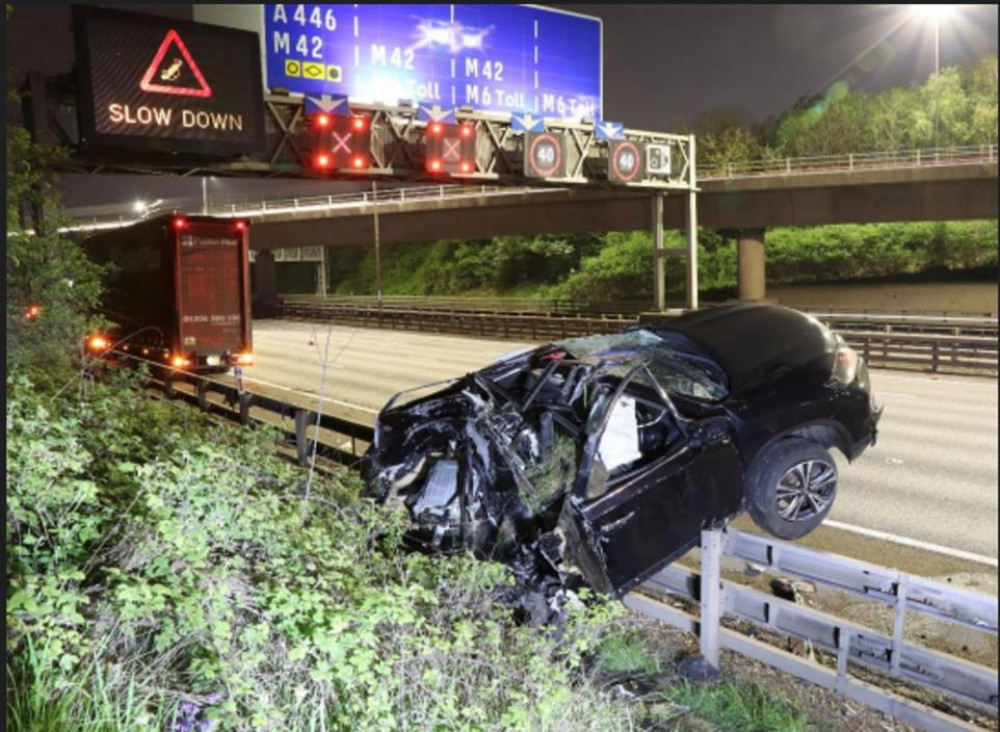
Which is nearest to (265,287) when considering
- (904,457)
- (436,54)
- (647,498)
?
(436,54)

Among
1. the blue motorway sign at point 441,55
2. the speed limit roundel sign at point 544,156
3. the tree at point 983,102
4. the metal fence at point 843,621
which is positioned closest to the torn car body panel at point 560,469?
the metal fence at point 843,621

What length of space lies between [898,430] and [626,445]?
7866 millimetres

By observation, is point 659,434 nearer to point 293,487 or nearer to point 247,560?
point 293,487

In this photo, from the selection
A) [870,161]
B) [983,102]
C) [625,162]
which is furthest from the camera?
[983,102]

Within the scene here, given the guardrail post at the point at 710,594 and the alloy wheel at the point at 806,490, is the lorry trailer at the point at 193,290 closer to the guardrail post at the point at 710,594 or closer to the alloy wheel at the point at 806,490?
the alloy wheel at the point at 806,490

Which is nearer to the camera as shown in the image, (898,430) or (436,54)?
(898,430)

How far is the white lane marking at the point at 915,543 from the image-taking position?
7.07 meters

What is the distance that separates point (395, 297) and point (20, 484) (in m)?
27.9

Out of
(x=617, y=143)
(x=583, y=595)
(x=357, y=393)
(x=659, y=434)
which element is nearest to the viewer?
(x=583, y=595)

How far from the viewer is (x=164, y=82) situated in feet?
44.8

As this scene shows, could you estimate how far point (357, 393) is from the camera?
17.0m

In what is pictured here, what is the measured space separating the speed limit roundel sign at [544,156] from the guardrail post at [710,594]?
50.6 feet

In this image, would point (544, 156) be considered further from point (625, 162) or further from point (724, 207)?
point (724, 207)

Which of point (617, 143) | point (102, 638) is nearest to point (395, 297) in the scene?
point (617, 143)
